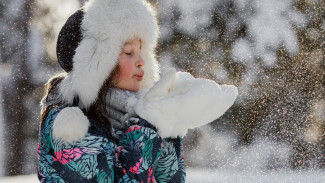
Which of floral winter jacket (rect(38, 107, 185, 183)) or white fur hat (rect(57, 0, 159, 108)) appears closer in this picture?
floral winter jacket (rect(38, 107, 185, 183))

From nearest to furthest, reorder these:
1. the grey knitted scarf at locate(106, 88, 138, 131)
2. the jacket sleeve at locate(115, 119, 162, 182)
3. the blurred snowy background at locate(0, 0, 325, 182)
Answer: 1. the jacket sleeve at locate(115, 119, 162, 182)
2. the grey knitted scarf at locate(106, 88, 138, 131)
3. the blurred snowy background at locate(0, 0, 325, 182)

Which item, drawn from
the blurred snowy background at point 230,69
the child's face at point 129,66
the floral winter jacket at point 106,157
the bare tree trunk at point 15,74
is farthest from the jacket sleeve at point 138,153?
the bare tree trunk at point 15,74

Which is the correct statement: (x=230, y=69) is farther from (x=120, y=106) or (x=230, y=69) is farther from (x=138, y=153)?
(x=138, y=153)

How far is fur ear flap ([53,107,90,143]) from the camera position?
1.33 meters

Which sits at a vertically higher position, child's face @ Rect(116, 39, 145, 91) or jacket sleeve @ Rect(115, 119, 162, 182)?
child's face @ Rect(116, 39, 145, 91)

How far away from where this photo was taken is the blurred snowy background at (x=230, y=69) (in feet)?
24.0

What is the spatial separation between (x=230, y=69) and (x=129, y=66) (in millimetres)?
6340

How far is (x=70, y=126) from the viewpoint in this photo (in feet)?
4.34

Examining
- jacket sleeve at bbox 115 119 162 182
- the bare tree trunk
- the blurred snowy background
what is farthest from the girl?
the bare tree trunk

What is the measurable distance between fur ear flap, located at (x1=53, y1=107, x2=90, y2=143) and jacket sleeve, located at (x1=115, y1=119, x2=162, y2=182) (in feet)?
0.41

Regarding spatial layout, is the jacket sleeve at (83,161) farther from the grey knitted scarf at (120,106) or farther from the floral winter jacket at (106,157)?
the grey knitted scarf at (120,106)

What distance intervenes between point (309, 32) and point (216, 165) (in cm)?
272

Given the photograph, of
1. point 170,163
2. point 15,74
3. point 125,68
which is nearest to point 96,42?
point 125,68

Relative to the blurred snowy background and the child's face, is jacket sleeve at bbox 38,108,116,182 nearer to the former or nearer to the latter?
the child's face
